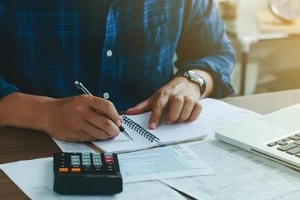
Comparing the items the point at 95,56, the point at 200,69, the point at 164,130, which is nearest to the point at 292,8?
the point at 200,69

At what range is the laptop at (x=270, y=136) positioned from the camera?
95cm

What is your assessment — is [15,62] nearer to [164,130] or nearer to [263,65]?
[164,130]

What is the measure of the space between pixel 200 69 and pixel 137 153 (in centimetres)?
51

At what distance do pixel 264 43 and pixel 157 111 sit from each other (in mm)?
1538

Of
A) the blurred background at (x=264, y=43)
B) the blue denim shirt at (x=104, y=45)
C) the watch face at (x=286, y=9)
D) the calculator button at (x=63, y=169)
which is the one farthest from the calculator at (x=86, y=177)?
the watch face at (x=286, y=9)

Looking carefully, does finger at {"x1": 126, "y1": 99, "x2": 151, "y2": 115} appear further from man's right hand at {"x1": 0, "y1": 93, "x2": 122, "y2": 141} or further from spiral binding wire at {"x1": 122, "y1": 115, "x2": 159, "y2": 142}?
man's right hand at {"x1": 0, "y1": 93, "x2": 122, "y2": 141}

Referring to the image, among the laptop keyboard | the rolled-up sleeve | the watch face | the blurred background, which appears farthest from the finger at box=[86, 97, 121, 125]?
the watch face

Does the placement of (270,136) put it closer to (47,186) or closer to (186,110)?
(186,110)

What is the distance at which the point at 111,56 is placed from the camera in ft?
4.50

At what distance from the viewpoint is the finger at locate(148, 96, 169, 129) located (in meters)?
1.09

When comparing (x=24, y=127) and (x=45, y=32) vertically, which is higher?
(x=45, y=32)

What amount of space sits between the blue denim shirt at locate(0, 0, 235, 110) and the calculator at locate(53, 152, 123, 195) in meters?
0.45

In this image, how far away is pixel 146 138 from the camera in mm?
1032

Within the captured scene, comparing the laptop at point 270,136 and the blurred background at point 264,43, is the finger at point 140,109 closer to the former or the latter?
the laptop at point 270,136
